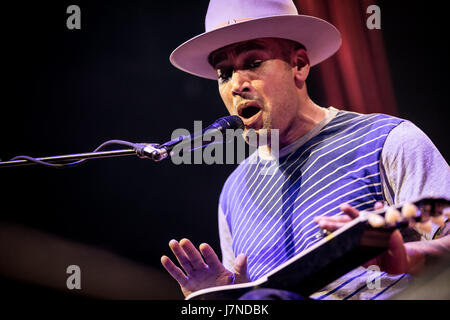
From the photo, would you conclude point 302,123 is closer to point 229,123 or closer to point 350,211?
point 229,123

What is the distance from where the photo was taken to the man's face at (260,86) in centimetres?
217

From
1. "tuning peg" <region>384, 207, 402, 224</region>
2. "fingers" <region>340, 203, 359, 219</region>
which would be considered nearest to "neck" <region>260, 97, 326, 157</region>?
"fingers" <region>340, 203, 359, 219</region>

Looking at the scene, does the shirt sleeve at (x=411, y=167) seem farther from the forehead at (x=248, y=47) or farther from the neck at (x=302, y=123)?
the forehead at (x=248, y=47)

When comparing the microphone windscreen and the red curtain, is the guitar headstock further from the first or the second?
the red curtain

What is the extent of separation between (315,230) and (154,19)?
196cm

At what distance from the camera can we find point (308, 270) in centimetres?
122

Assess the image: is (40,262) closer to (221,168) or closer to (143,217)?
(143,217)

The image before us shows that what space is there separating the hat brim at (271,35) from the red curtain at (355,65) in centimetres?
27

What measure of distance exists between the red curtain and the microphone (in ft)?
3.89

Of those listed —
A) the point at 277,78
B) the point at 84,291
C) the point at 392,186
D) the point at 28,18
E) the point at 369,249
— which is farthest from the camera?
the point at 28,18

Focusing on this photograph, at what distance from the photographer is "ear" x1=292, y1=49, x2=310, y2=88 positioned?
2.31 m

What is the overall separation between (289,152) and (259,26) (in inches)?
25.1

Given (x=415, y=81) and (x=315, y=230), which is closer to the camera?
(x=315, y=230)

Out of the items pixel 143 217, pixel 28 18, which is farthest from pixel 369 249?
pixel 28 18
